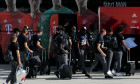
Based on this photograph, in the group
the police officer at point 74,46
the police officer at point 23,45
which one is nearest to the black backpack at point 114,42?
the police officer at point 74,46

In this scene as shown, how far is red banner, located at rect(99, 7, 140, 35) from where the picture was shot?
15461mm

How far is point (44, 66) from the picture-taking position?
13867mm

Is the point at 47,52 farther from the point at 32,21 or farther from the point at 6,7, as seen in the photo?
the point at 6,7

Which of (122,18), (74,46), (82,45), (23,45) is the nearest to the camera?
(23,45)

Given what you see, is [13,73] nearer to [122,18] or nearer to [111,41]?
[111,41]

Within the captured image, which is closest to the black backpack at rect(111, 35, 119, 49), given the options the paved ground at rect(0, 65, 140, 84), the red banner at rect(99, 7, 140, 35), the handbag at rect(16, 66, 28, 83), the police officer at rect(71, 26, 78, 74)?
the paved ground at rect(0, 65, 140, 84)

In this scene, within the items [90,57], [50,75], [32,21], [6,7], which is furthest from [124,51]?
[6,7]

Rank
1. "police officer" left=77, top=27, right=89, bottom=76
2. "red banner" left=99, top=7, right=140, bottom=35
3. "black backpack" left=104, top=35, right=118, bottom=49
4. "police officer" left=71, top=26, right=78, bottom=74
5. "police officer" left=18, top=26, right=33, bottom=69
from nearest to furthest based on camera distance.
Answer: "police officer" left=18, top=26, right=33, bottom=69 → "black backpack" left=104, top=35, right=118, bottom=49 → "police officer" left=77, top=27, right=89, bottom=76 → "police officer" left=71, top=26, right=78, bottom=74 → "red banner" left=99, top=7, right=140, bottom=35

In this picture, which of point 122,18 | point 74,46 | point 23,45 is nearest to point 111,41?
point 74,46

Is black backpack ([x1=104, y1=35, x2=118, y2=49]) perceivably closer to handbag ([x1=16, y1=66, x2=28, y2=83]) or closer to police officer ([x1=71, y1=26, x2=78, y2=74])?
police officer ([x1=71, y1=26, x2=78, y2=74])

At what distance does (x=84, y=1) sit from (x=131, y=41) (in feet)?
9.41

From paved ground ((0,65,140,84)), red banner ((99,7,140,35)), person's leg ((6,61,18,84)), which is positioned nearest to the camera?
person's leg ((6,61,18,84))

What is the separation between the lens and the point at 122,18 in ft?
51.0

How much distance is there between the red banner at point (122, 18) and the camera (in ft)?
50.7
